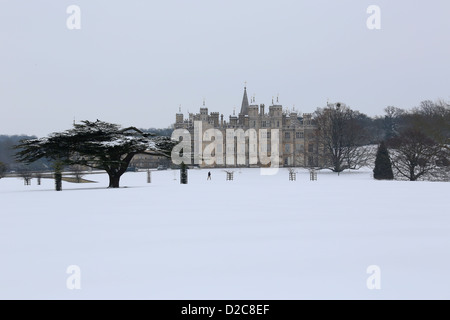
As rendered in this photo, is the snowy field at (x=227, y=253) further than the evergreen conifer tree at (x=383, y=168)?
No

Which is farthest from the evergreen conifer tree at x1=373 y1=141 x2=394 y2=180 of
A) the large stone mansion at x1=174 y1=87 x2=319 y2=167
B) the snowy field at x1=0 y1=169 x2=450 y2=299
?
the large stone mansion at x1=174 y1=87 x2=319 y2=167

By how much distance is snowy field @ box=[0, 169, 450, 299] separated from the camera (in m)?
6.35

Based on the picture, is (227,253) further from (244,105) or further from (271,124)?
(244,105)

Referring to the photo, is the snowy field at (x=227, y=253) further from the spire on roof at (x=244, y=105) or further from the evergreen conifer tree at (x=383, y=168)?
the spire on roof at (x=244, y=105)

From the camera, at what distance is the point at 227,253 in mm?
8344

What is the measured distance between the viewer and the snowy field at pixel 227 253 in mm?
6352

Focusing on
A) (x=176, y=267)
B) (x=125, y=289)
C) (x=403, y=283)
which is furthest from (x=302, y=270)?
(x=125, y=289)

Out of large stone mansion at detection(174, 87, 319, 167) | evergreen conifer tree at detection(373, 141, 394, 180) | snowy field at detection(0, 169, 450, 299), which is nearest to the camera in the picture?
snowy field at detection(0, 169, 450, 299)

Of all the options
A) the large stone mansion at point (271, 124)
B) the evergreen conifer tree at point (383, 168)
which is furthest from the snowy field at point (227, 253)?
the large stone mansion at point (271, 124)

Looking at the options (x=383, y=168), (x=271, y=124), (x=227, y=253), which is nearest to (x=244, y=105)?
(x=271, y=124)

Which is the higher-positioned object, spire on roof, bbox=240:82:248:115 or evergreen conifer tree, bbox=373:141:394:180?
spire on roof, bbox=240:82:248:115

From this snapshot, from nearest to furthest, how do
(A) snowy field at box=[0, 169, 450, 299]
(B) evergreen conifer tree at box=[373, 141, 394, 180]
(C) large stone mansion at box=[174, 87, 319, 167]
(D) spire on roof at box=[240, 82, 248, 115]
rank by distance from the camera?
(A) snowy field at box=[0, 169, 450, 299], (B) evergreen conifer tree at box=[373, 141, 394, 180], (C) large stone mansion at box=[174, 87, 319, 167], (D) spire on roof at box=[240, 82, 248, 115]

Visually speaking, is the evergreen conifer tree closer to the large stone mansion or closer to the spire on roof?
the large stone mansion
